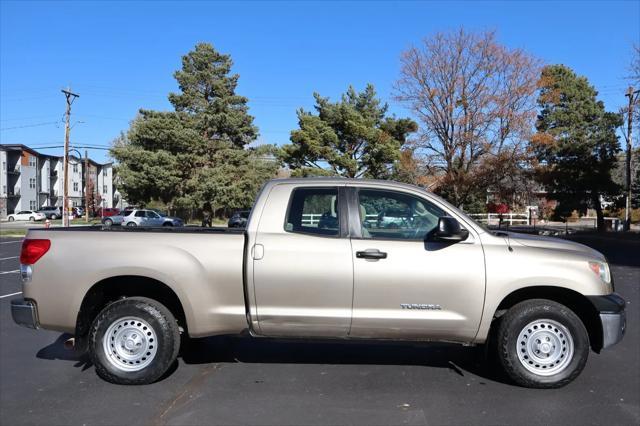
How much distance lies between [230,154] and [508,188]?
2154cm

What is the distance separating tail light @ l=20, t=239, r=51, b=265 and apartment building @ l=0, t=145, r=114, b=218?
6738 cm

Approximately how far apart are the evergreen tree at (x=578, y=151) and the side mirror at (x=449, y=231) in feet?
102

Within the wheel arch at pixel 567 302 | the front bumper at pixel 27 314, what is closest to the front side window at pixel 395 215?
the wheel arch at pixel 567 302

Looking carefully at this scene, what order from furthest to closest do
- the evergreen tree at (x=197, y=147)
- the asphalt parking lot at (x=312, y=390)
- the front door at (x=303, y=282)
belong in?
the evergreen tree at (x=197, y=147) → the front door at (x=303, y=282) → the asphalt parking lot at (x=312, y=390)

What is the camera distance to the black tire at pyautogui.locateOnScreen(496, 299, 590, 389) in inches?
180

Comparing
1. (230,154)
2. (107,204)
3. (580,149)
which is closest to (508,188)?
(580,149)

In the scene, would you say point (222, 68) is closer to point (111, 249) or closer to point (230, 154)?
point (230, 154)

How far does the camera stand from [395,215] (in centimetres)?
487

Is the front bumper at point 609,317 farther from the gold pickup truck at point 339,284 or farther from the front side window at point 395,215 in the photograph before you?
the front side window at point 395,215

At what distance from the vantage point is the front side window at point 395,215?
473cm

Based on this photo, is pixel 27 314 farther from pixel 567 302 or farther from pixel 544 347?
pixel 567 302

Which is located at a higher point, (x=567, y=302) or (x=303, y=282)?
(x=303, y=282)

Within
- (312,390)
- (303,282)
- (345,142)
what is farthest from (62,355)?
(345,142)

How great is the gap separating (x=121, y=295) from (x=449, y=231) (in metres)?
3.11
